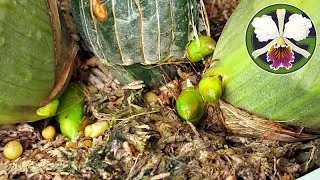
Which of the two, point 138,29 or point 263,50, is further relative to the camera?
point 138,29

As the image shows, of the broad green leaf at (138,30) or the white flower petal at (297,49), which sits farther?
the broad green leaf at (138,30)

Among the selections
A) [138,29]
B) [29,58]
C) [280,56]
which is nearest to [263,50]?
[280,56]

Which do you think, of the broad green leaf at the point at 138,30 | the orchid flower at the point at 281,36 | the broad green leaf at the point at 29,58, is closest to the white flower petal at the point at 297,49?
the orchid flower at the point at 281,36

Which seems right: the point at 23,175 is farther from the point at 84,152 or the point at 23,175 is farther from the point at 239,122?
the point at 239,122

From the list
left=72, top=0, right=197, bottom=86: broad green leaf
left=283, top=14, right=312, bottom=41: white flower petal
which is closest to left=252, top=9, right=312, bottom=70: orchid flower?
left=283, top=14, right=312, bottom=41: white flower petal

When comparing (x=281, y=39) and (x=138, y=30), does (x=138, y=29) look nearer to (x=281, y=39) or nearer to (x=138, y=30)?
(x=138, y=30)

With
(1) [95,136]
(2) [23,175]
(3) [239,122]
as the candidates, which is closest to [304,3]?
(3) [239,122]

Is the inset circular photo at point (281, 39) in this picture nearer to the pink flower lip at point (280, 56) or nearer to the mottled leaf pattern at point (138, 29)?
the pink flower lip at point (280, 56)
